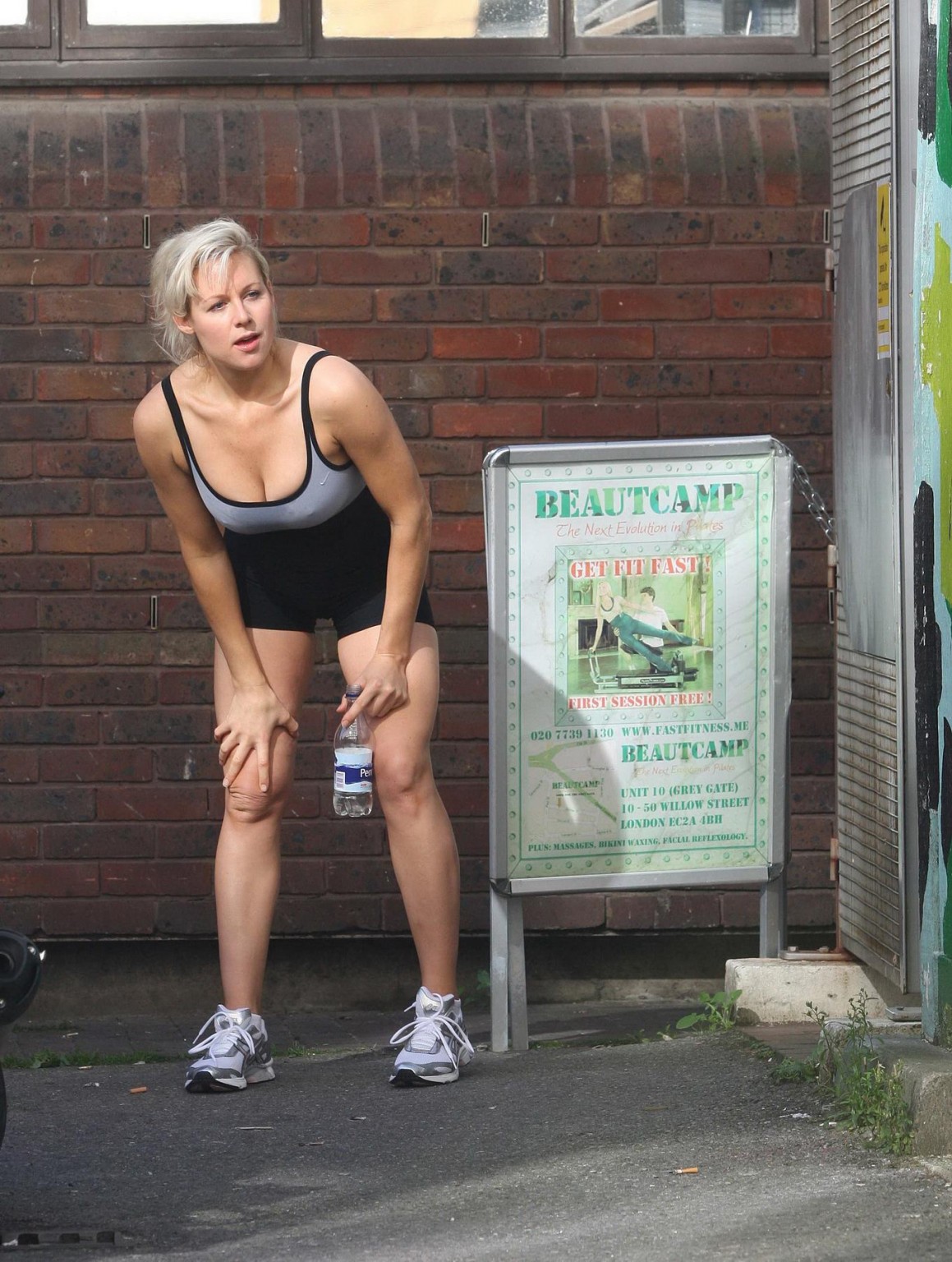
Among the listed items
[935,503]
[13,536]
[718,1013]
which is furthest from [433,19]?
[718,1013]

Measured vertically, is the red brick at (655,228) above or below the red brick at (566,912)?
above

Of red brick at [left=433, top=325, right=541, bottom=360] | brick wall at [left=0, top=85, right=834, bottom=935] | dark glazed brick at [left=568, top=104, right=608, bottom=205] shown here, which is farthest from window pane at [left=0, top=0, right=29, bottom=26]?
dark glazed brick at [left=568, top=104, right=608, bottom=205]

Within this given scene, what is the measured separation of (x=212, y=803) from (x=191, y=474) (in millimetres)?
1665

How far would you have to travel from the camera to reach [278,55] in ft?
18.5

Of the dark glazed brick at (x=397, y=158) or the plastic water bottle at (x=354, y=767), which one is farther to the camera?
the dark glazed brick at (x=397, y=158)

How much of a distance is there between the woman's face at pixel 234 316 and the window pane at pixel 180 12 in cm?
175

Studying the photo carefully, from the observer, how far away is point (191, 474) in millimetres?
4344

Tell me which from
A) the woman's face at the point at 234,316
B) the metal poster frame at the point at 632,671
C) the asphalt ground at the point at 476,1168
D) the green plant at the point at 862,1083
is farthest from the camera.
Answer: the metal poster frame at the point at 632,671

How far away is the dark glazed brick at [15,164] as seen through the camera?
18.4 feet

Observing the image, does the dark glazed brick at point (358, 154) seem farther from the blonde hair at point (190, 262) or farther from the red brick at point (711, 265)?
the blonde hair at point (190, 262)

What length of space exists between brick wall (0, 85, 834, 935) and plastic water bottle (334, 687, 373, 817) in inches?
52.7

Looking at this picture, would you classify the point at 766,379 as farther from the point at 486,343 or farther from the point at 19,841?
the point at 19,841

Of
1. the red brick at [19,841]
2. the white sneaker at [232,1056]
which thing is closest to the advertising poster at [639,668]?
the white sneaker at [232,1056]

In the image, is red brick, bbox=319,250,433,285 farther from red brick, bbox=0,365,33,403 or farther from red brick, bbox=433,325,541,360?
red brick, bbox=0,365,33,403
